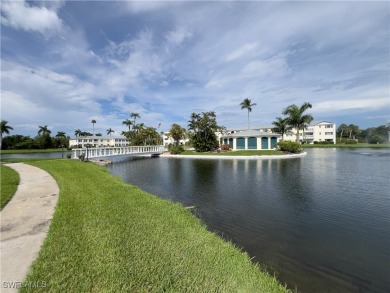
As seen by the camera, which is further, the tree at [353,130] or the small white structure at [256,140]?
the tree at [353,130]

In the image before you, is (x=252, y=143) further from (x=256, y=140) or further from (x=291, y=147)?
(x=291, y=147)

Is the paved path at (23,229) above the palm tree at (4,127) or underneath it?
underneath

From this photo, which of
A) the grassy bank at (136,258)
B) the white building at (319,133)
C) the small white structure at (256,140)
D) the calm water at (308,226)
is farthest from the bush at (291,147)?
the white building at (319,133)

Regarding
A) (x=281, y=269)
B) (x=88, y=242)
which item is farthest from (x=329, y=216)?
(x=88, y=242)

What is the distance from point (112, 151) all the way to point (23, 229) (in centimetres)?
2840

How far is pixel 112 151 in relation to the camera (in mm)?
32812

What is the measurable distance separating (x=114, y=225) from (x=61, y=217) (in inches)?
70.1

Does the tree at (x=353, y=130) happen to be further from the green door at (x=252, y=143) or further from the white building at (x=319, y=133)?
the green door at (x=252, y=143)

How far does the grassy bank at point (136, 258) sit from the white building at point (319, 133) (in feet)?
288

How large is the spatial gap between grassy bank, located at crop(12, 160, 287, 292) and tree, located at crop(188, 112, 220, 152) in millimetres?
38054

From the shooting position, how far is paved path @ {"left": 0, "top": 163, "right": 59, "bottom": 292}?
3869mm

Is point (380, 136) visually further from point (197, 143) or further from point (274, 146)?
point (197, 143)

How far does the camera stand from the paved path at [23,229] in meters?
3.87

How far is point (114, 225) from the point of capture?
5930mm
